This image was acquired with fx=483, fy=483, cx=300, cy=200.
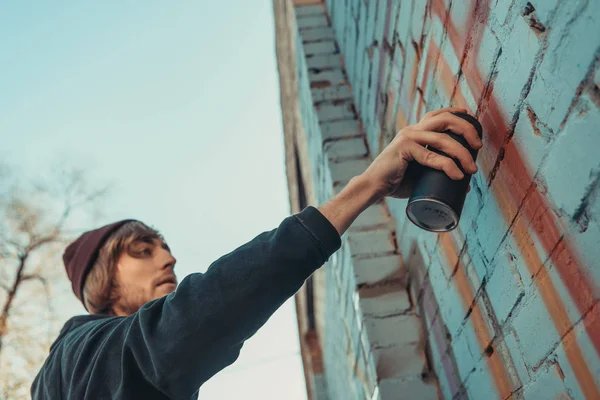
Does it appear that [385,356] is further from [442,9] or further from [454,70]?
[442,9]

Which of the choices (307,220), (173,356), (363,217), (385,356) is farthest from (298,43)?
(173,356)

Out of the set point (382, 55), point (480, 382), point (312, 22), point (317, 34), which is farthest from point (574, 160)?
point (312, 22)

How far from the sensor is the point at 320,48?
8.63 ft

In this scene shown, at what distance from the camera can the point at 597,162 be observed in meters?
0.62

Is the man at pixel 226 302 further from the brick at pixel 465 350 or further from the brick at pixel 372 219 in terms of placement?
the brick at pixel 372 219

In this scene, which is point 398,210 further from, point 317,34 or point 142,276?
point 317,34

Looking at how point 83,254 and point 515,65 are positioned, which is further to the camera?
point 83,254

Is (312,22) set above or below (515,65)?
below

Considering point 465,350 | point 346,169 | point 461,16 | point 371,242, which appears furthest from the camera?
point 346,169

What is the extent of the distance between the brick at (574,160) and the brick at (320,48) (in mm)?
2006

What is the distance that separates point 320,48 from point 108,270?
5.56ft

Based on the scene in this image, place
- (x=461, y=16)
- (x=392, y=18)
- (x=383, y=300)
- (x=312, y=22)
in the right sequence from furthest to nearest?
(x=312, y=22) → (x=383, y=300) → (x=392, y=18) → (x=461, y=16)

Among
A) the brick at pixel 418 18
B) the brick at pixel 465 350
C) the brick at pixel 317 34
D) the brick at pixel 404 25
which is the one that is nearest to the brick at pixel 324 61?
the brick at pixel 317 34

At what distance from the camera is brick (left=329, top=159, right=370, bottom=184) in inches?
78.4
